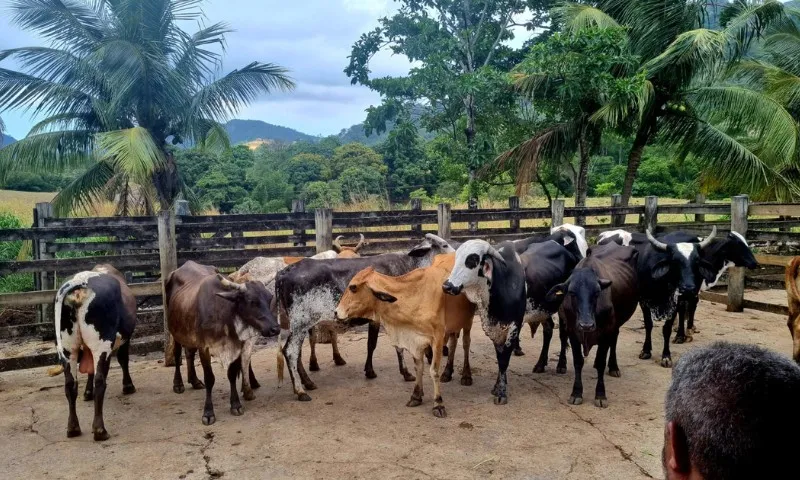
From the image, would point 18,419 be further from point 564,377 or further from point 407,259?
point 564,377

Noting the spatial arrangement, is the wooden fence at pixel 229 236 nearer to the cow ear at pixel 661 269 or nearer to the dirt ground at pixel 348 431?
the dirt ground at pixel 348 431

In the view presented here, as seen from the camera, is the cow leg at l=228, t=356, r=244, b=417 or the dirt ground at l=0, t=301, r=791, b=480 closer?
the dirt ground at l=0, t=301, r=791, b=480

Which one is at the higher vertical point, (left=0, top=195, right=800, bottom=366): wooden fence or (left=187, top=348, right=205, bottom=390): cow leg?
(left=0, top=195, right=800, bottom=366): wooden fence

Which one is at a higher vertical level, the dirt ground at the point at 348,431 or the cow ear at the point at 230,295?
the cow ear at the point at 230,295

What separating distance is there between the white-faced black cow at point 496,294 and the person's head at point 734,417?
4.28m

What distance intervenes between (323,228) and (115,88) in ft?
20.6

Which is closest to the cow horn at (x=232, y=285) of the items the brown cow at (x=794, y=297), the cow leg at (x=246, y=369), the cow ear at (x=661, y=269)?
the cow leg at (x=246, y=369)

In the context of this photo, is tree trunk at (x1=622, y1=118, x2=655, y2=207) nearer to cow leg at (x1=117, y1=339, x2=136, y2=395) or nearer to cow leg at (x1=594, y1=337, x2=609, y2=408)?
cow leg at (x1=594, y1=337, x2=609, y2=408)

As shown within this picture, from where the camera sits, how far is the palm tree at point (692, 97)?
11266 mm

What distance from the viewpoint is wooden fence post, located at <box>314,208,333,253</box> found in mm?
8266

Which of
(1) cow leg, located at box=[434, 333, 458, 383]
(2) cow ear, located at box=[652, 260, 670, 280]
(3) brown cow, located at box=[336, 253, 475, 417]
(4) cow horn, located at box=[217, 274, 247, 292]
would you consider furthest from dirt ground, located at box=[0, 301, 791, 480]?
(4) cow horn, located at box=[217, 274, 247, 292]

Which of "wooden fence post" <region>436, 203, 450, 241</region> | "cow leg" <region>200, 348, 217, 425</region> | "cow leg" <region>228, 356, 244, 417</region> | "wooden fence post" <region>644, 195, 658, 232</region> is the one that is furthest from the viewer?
"wooden fence post" <region>644, 195, 658, 232</region>

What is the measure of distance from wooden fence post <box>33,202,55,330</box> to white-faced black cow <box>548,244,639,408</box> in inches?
270

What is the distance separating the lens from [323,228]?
8.29 meters
